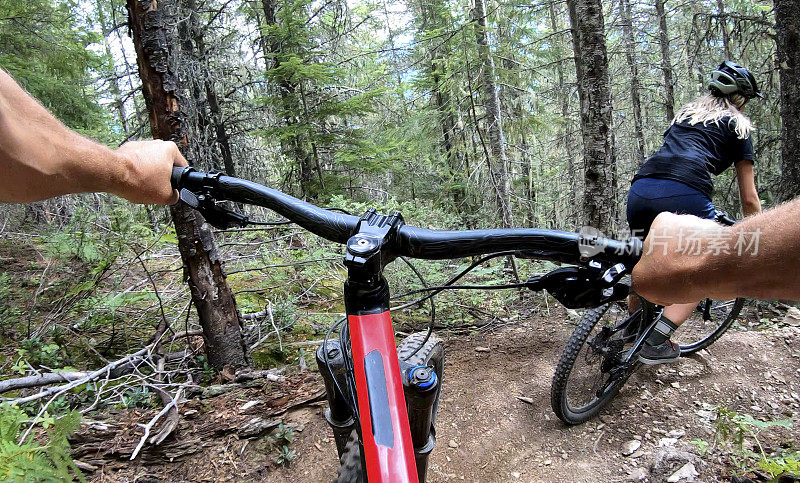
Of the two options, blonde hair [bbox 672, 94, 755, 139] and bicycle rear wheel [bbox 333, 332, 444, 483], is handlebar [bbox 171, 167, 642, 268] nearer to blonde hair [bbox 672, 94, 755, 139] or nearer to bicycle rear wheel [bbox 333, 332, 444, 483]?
bicycle rear wheel [bbox 333, 332, 444, 483]

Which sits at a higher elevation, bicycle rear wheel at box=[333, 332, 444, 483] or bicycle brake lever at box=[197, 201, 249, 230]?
bicycle brake lever at box=[197, 201, 249, 230]

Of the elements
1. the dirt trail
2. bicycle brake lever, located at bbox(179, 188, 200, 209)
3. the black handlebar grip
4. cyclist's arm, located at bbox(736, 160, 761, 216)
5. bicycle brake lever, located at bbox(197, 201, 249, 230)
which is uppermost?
the black handlebar grip

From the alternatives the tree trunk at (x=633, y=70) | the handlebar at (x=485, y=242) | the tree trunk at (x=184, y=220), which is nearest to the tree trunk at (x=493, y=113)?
the tree trunk at (x=633, y=70)

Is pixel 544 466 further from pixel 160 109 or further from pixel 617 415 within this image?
pixel 160 109

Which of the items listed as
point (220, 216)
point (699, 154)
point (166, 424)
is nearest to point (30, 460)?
point (166, 424)

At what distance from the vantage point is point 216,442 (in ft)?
9.14

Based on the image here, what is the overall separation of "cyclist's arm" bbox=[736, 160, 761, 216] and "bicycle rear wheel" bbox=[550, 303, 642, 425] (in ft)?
4.48

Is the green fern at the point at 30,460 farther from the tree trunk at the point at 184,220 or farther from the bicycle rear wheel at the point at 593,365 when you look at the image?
the bicycle rear wheel at the point at 593,365

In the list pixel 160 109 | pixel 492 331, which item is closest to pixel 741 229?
pixel 160 109

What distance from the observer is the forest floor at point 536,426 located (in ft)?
8.73

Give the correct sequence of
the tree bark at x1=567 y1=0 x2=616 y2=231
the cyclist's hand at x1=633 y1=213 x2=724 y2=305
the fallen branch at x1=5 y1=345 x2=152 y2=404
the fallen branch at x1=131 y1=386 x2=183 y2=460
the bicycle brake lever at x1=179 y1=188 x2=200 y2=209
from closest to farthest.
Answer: the cyclist's hand at x1=633 y1=213 x2=724 y2=305 → the bicycle brake lever at x1=179 y1=188 x2=200 y2=209 → the fallen branch at x1=131 y1=386 x2=183 y2=460 → the fallen branch at x1=5 y1=345 x2=152 y2=404 → the tree bark at x1=567 y1=0 x2=616 y2=231

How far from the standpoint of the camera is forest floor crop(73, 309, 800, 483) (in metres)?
2.66

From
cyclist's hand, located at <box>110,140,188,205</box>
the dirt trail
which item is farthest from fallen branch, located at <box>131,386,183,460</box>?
cyclist's hand, located at <box>110,140,188,205</box>

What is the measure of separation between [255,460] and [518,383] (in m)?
2.43
